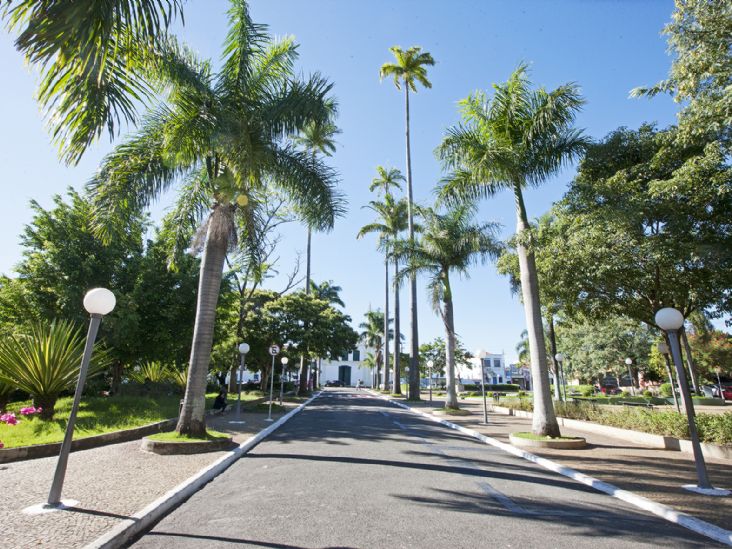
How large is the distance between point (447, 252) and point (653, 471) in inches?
540

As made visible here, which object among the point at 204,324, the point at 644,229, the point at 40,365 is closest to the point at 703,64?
the point at 644,229

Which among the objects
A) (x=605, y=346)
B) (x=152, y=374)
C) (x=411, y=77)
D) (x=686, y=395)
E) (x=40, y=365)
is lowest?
(x=686, y=395)

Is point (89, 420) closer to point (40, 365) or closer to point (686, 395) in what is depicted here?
point (40, 365)

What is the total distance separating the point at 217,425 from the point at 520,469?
984cm

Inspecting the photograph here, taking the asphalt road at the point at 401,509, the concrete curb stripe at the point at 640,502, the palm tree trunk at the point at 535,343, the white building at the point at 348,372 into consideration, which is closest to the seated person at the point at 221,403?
the asphalt road at the point at 401,509

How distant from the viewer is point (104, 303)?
5828 millimetres

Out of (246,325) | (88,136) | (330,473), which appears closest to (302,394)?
(246,325)

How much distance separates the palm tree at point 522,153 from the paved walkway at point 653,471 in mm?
1529

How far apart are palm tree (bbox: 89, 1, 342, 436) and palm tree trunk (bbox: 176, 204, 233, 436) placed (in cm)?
2

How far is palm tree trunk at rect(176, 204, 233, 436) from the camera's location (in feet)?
31.8

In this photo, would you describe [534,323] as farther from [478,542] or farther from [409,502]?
[478,542]

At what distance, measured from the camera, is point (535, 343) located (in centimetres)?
1130

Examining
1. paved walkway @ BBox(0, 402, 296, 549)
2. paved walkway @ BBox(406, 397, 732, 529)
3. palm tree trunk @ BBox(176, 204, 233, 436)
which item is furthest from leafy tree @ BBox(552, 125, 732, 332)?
paved walkway @ BBox(0, 402, 296, 549)

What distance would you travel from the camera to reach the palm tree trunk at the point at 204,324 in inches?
381
